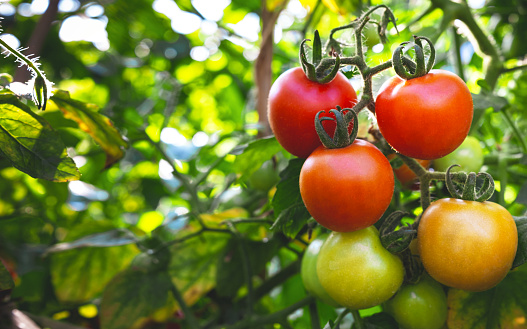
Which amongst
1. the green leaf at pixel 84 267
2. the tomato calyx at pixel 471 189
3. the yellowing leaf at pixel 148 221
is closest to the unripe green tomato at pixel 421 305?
the tomato calyx at pixel 471 189

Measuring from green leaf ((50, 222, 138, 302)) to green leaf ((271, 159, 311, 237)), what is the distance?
0.58 m

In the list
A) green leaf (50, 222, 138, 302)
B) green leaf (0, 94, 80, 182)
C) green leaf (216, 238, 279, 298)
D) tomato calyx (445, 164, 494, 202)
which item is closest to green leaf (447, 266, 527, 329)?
tomato calyx (445, 164, 494, 202)

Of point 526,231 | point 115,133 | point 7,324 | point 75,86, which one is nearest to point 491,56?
point 526,231

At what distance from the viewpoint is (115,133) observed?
0.70 meters

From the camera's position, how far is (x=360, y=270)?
524mm

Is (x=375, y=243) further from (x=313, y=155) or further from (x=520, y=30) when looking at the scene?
(x=520, y=30)

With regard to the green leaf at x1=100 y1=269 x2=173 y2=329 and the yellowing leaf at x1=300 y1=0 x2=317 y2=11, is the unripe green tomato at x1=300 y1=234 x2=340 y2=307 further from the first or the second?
the yellowing leaf at x1=300 y1=0 x2=317 y2=11

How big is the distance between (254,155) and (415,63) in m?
0.34

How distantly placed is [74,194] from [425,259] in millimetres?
1079

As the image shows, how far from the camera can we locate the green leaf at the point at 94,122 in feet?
2.14

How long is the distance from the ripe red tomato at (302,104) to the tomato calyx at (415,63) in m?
0.07

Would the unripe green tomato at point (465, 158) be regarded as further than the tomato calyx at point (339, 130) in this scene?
Yes

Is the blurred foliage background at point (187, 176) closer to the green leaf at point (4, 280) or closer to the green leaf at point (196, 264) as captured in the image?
the green leaf at point (196, 264)

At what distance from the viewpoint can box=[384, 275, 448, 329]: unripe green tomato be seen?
1.84 ft
